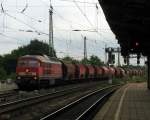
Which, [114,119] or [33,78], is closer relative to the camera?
[114,119]

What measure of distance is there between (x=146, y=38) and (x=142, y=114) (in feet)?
41.5

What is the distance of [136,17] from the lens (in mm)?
25344

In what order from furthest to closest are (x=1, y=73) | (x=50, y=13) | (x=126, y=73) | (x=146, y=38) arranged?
(x=126, y=73) → (x=1, y=73) → (x=50, y=13) → (x=146, y=38)

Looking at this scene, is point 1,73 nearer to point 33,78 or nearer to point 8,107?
point 33,78

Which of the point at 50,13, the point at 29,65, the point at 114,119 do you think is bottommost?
the point at 114,119

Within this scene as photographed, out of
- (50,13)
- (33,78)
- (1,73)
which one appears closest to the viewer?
(33,78)

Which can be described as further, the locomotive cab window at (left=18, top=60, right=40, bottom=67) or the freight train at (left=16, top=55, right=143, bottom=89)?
the locomotive cab window at (left=18, top=60, right=40, bottom=67)

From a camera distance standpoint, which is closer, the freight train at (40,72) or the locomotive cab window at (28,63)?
the freight train at (40,72)

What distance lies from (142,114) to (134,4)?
4480 mm

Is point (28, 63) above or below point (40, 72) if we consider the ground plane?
above

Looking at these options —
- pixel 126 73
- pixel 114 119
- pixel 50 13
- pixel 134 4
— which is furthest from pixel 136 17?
pixel 126 73

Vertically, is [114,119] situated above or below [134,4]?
below

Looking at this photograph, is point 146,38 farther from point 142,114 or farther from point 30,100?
point 142,114

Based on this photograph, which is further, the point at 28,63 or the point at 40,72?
the point at 28,63
